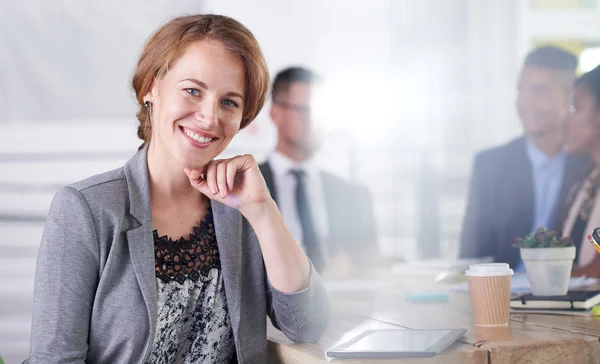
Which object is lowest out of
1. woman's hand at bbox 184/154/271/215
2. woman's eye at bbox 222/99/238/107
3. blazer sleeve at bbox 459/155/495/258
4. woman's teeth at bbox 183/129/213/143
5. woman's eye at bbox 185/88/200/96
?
blazer sleeve at bbox 459/155/495/258

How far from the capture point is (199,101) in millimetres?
1402

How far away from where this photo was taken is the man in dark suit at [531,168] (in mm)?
3453

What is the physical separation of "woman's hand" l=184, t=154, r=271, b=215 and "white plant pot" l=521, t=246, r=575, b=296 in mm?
644

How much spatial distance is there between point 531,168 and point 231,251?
2475 millimetres

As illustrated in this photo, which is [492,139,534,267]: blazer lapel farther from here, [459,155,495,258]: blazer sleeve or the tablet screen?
the tablet screen

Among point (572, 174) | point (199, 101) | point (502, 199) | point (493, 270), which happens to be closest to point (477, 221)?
point (502, 199)

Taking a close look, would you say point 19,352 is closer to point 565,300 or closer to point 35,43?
point 35,43

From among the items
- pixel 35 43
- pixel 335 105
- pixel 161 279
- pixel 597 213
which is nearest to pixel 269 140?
pixel 335 105

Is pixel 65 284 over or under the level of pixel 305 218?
over

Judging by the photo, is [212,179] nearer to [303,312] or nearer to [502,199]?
[303,312]

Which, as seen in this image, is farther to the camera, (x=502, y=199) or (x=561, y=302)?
(x=502, y=199)

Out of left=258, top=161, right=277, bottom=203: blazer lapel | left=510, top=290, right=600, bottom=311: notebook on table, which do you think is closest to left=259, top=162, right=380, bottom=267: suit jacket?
left=258, top=161, right=277, bottom=203: blazer lapel

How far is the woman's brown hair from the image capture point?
141 cm

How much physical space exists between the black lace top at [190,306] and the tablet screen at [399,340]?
339 mm
